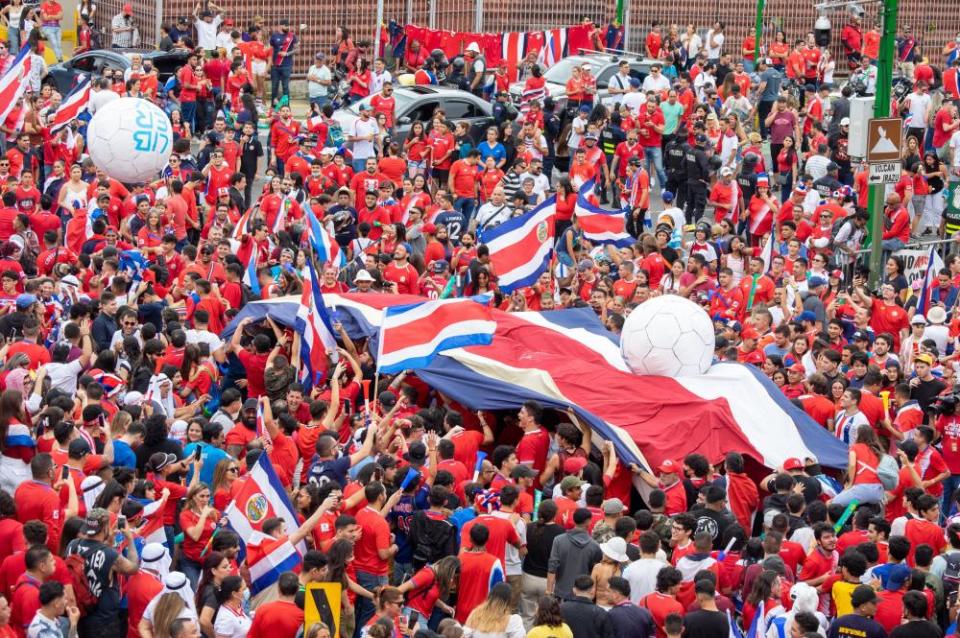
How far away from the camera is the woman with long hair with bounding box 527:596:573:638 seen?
9.30 m

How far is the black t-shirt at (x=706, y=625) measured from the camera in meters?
9.57

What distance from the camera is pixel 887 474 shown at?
496 inches

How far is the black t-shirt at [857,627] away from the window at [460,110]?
16.3 m

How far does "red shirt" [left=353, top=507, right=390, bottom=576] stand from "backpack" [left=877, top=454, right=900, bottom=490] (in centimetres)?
426

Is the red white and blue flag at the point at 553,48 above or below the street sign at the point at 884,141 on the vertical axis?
above

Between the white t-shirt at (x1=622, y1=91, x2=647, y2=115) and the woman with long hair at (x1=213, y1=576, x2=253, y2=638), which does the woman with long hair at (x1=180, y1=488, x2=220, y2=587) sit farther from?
the white t-shirt at (x1=622, y1=91, x2=647, y2=115)

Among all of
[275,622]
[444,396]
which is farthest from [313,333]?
[275,622]

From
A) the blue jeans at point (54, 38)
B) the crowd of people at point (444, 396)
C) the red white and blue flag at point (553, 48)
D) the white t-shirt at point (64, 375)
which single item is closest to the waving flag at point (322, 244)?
the crowd of people at point (444, 396)

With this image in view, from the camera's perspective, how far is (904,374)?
15516 millimetres

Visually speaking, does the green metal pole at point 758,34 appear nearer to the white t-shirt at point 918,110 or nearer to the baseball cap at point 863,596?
the white t-shirt at point 918,110

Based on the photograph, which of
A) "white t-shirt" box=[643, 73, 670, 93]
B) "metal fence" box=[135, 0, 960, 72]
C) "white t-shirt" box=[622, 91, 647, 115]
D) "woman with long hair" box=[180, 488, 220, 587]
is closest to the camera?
"woman with long hair" box=[180, 488, 220, 587]

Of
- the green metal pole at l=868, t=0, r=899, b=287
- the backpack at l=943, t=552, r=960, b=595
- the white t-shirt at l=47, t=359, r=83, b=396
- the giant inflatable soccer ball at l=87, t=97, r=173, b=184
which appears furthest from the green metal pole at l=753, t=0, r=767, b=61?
the backpack at l=943, t=552, r=960, b=595

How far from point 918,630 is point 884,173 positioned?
9.62 meters

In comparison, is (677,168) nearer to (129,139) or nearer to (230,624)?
(129,139)
